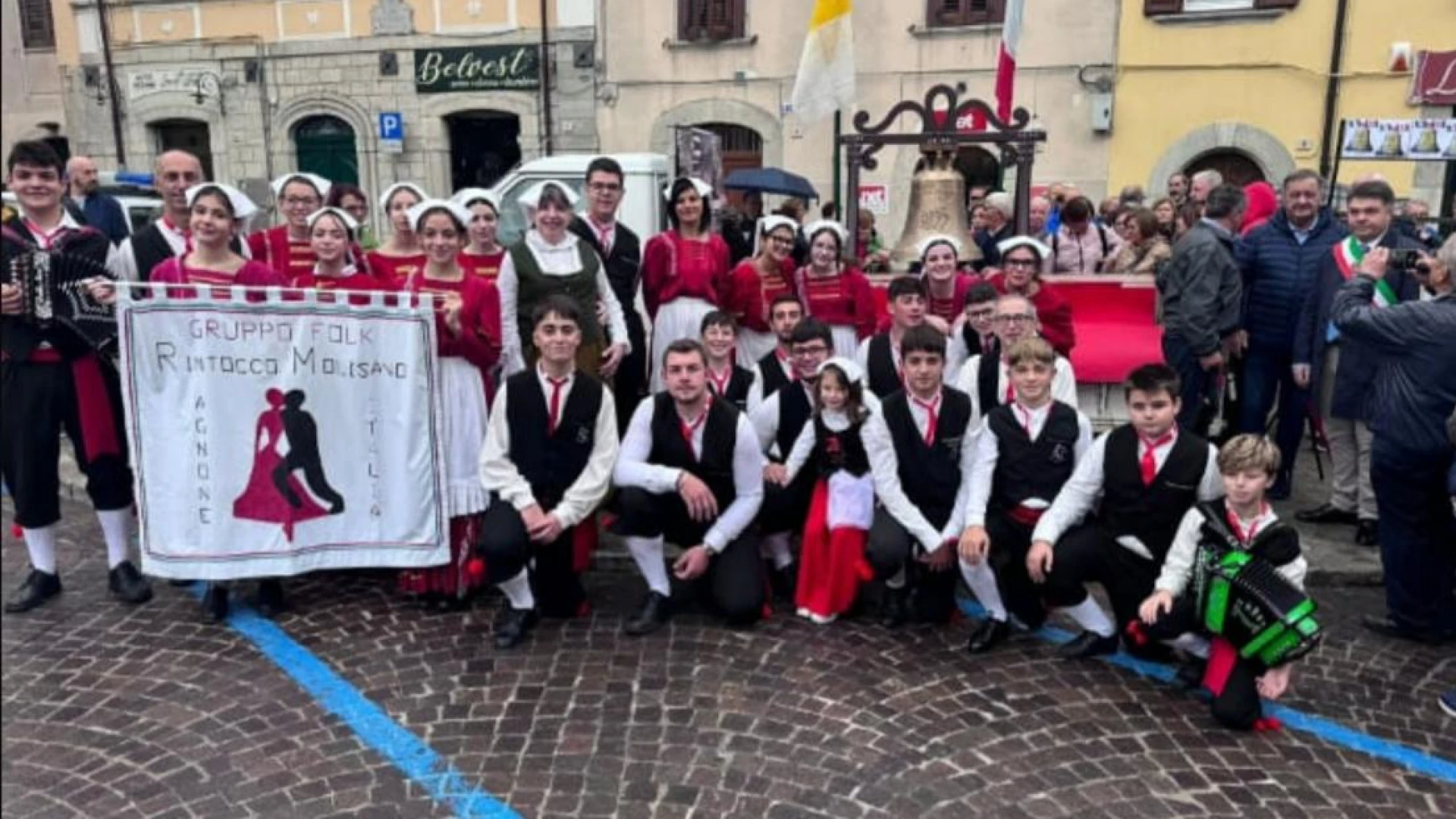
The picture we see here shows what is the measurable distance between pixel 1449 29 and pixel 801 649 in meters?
14.4

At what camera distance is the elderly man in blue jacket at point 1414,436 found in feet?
14.6

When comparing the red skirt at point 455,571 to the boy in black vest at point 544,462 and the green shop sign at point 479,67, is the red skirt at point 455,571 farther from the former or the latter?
the green shop sign at point 479,67

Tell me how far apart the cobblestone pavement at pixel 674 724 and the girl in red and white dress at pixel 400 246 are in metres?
1.56

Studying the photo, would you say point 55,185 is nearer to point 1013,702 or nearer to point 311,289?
point 311,289

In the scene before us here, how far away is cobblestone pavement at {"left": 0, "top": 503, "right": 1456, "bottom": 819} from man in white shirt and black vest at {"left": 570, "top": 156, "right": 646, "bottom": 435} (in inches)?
67.0

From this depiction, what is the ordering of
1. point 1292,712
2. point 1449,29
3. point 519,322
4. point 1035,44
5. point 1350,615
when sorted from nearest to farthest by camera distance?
point 1292,712 → point 1350,615 → point 519,322 → point 1449,29 → point 1035,44

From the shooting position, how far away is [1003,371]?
506 cm

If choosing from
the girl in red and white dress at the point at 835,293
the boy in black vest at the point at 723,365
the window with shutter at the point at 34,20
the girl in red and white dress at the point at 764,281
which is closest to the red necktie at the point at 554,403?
the boy in black vest at the point at 723,365

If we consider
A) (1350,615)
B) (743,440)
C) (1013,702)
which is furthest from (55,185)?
(1350,615)

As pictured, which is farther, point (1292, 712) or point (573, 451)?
point (573, 451)

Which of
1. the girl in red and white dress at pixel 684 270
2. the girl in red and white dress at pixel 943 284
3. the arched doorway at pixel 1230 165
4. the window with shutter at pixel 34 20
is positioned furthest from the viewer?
the arched doorway at pixel 1230 165

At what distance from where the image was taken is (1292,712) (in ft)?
13.3

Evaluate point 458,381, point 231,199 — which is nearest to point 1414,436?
point 458,381

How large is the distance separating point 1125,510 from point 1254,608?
0.63m
